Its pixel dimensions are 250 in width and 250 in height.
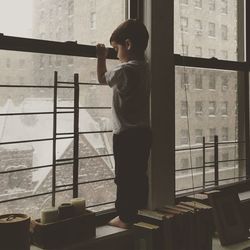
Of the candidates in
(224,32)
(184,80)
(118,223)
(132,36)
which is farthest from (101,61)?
(224,32)

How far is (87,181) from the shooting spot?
6.15 feet

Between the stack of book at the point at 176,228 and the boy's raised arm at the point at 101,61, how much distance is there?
1.96 feet

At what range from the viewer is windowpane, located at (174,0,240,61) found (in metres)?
2.22

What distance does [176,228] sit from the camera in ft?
5.57

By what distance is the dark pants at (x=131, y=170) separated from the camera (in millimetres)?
1753

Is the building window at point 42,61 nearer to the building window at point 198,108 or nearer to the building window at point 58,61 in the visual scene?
the building window at point 58,61

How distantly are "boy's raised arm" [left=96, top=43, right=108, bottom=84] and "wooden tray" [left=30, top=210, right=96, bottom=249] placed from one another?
567 mm

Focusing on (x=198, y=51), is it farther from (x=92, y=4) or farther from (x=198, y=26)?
(x=92, y=4)

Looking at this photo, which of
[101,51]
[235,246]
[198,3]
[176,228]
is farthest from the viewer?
[198,3]

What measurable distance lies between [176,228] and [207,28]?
124 cm

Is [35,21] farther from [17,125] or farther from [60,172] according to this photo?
[60,172]

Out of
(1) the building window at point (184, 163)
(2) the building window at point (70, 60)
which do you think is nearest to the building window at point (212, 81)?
(1) the building window at point (184, 163)

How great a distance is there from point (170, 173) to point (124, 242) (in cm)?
44

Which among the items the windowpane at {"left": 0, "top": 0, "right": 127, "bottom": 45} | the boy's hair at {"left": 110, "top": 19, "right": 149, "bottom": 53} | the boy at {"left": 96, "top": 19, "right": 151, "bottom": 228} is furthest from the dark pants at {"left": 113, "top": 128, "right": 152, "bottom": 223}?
the windowpane at {"left": 0, "top": 0, "right": 127, "bottom": 45}
